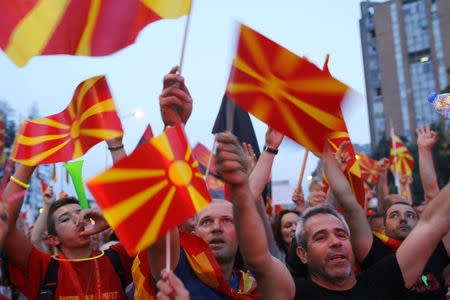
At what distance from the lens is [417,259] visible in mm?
2930

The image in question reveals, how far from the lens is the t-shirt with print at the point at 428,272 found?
334cm

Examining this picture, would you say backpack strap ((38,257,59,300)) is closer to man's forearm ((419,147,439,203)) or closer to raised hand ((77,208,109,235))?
raised hand ((77,208,109,235))

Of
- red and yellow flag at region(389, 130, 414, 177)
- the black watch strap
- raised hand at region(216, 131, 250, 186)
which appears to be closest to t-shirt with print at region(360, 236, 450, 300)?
the black watch strap

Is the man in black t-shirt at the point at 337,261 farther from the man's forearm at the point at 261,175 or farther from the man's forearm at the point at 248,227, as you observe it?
the man's forearm at the point at 261,175

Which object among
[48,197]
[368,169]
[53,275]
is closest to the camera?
[53,275]

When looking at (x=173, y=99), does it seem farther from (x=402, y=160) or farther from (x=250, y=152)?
(x=402, y=160)

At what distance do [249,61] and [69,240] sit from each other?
1.93 m

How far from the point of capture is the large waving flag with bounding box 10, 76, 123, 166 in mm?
3270

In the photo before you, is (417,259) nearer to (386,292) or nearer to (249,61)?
(386,292)

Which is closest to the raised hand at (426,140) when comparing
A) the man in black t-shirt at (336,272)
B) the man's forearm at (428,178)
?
the man's forearm at (428,178)

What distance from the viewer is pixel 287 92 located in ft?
9.42

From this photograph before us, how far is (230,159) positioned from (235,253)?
1.26 m

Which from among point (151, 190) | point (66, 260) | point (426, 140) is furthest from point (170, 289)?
point (426, 140)

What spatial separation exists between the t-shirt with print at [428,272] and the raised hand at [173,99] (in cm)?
169
